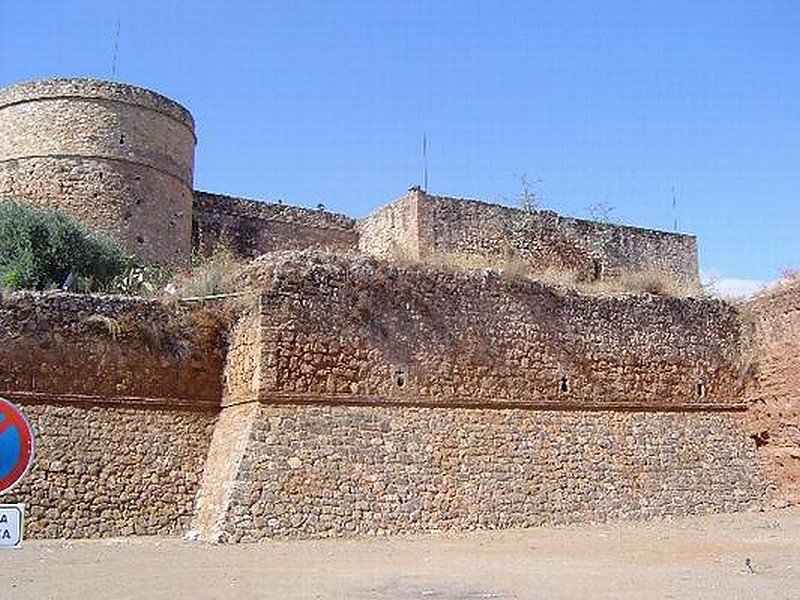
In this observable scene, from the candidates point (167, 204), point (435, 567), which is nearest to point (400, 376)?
point (435, 567)

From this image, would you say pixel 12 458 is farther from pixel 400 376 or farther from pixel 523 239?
pixel 523 239

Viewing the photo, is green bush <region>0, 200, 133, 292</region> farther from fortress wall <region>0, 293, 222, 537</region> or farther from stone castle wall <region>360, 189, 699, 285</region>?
stone castle wall <region>360, 189, 699, 285</region>

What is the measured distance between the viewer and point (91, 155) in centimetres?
1981

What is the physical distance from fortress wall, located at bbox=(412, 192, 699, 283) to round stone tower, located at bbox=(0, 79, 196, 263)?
588 cm

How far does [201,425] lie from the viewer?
14.0m

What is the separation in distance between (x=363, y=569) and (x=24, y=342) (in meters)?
6.27

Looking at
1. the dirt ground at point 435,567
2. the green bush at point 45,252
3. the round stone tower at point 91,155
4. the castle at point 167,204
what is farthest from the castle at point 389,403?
the round stone tower at point 91,155

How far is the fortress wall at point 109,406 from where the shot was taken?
12750mm

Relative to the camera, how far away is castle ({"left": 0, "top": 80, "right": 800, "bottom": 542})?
12.8m

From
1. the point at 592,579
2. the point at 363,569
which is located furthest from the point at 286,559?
the point at 592,579

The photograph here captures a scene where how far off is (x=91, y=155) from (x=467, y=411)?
10.2 metres

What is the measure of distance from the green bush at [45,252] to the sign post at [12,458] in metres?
13.6

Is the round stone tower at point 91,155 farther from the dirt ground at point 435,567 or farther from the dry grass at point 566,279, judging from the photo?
the dirt ground at point 435,567

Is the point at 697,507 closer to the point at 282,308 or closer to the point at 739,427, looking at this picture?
the point at 739,427
